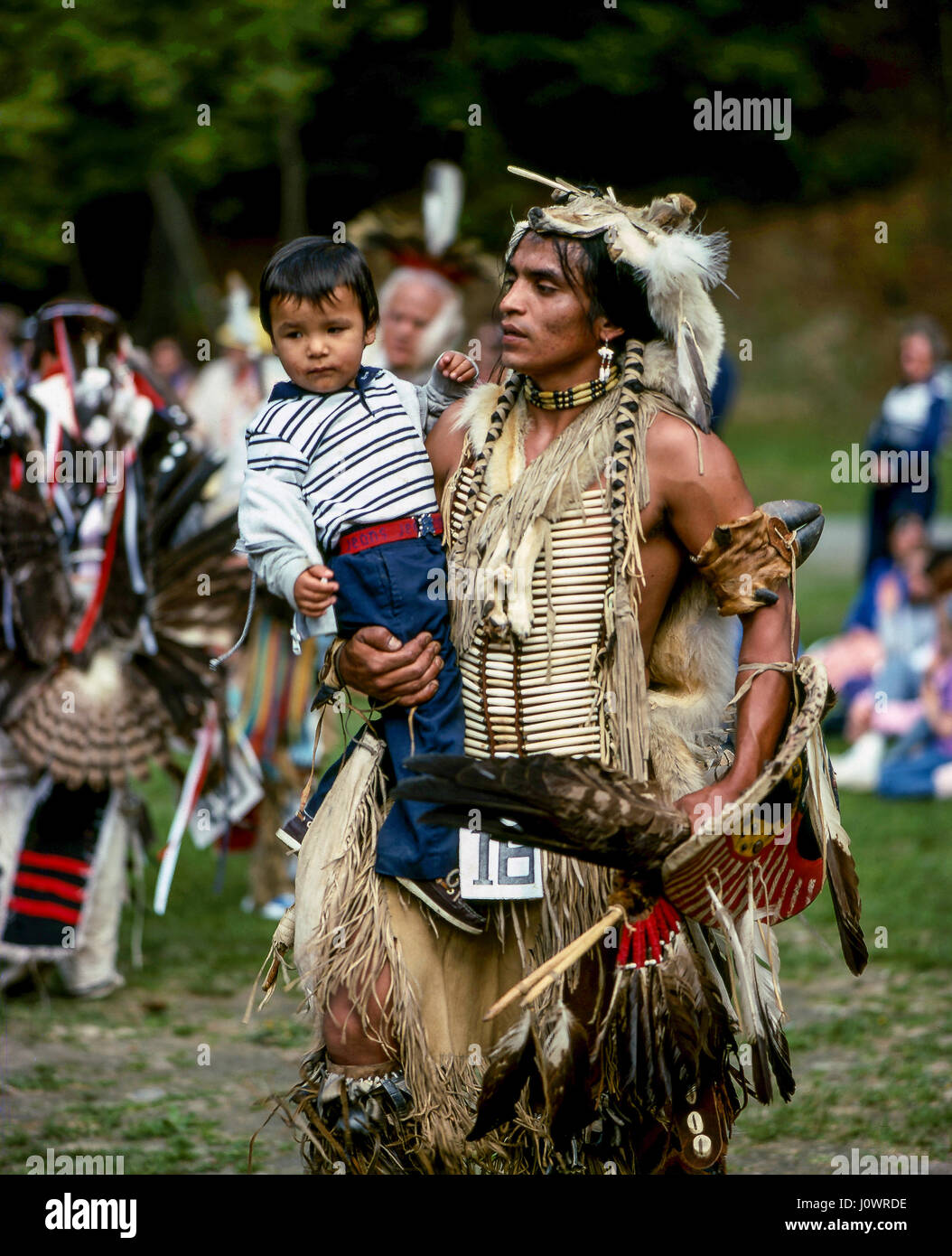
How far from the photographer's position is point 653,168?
24453mm

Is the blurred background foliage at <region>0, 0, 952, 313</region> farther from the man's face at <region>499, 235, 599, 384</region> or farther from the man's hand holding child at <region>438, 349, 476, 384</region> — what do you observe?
the man's face at <region>499, 235, 599, 384</region>

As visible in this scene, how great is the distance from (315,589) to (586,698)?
56cm

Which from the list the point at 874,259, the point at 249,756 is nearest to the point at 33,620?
the point at 249,756

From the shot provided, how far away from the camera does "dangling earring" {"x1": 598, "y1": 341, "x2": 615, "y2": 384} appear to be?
10.7 feet

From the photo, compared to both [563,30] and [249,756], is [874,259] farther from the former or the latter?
[249,756]

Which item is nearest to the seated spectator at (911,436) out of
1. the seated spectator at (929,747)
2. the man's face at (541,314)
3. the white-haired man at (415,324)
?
the seated spectator at (929,747)

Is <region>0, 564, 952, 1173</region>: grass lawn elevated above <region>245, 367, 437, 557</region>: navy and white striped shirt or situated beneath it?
situated beneath

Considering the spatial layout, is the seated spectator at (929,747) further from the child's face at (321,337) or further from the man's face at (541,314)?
the child's face at (321,337)

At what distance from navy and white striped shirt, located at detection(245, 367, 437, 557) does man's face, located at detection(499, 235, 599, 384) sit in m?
0.29

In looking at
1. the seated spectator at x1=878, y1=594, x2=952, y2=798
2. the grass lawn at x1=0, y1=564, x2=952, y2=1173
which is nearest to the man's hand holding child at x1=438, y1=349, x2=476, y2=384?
Answer: the grass lawn at x1=0, y1=564, x2=952, y2=1173

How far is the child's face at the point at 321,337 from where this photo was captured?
310cm

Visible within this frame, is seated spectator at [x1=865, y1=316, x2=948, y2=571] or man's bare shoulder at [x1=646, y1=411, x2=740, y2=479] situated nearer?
man's bare shoulder at [x1=646, y1=411, x2=740, y2=479]

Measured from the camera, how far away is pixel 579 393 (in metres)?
3.25

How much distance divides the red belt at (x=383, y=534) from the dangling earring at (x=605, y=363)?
45 cm
